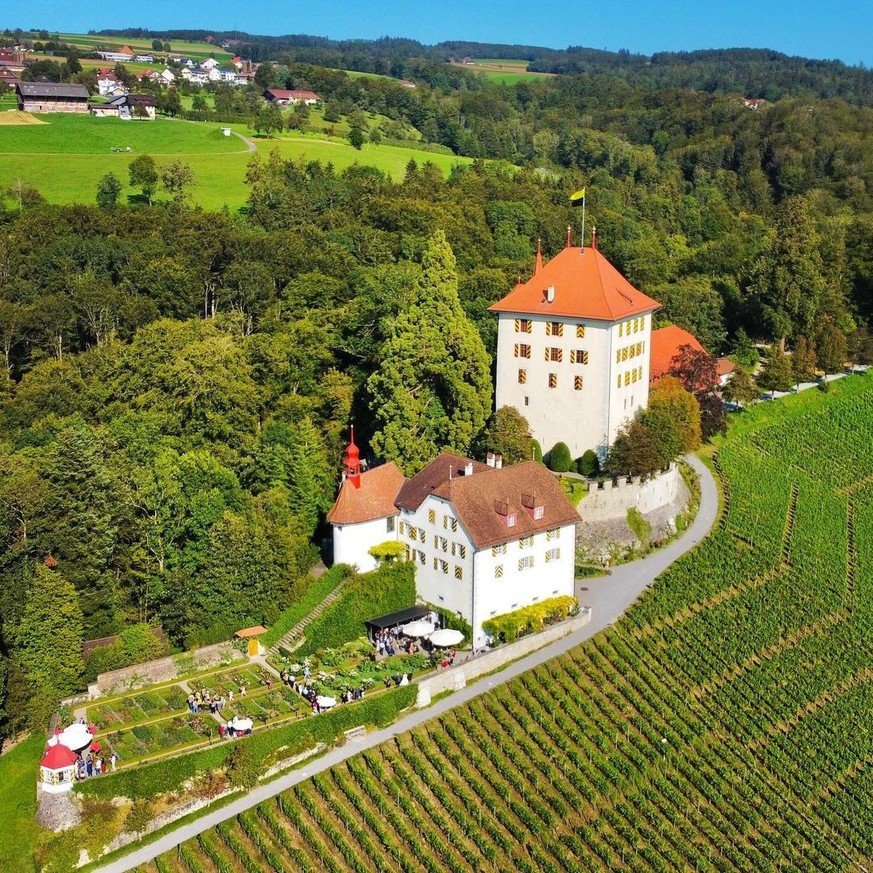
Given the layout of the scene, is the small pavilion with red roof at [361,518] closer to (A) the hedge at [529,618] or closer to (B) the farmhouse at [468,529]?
(B) the farmhouse at [468,529]

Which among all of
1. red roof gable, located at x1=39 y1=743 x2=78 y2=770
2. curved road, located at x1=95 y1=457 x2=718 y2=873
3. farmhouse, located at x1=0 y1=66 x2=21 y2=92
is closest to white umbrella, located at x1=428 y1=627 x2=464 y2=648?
curved road, located at x1=95 y1=457 x2=718 y2=873

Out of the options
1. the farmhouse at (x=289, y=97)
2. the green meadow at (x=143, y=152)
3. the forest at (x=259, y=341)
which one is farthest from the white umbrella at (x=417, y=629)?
the farmhouse at (x=289, y=97)

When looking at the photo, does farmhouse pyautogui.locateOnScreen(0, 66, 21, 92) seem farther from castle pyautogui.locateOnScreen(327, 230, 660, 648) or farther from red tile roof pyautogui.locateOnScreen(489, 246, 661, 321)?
castle pyautogui.locateOnScreen(327, 230, 660, 648)

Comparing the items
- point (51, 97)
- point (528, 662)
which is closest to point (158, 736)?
point (528, 662)

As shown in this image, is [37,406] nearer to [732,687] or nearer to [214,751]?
[214,751]

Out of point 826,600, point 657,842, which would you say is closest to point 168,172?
point 826,600
